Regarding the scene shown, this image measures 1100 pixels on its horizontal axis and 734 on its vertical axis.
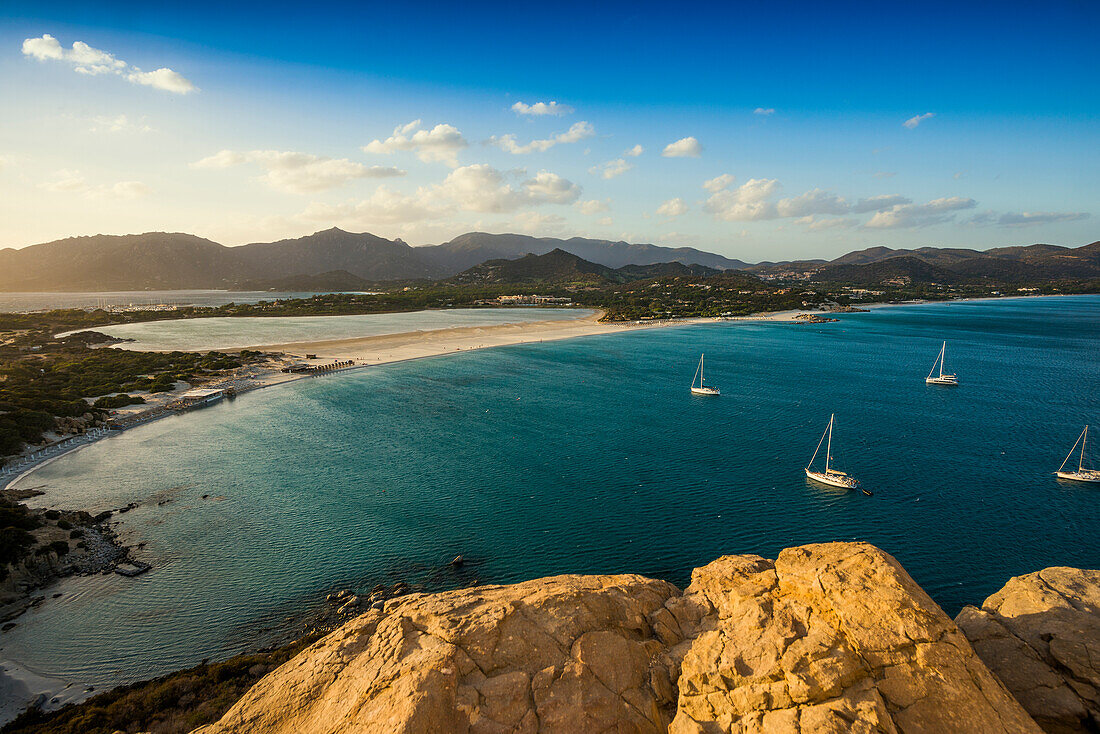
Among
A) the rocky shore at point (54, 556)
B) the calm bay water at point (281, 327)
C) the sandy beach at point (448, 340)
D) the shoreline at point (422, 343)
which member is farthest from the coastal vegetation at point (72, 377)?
the rocky shore at point (54, 556)

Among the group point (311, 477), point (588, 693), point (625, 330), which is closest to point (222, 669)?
point (588, 693)

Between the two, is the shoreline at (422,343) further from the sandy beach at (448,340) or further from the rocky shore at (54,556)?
the rocky shore at (54,556)

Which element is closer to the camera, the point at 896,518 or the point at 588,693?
the point at 588,693

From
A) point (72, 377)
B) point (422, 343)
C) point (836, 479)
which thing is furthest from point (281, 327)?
point (836, 479)

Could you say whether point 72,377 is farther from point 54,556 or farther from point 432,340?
point 432,340

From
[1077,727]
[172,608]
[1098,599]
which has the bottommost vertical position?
[172,608]

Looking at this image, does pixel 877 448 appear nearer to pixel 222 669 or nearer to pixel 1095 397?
pixel 1095 397
